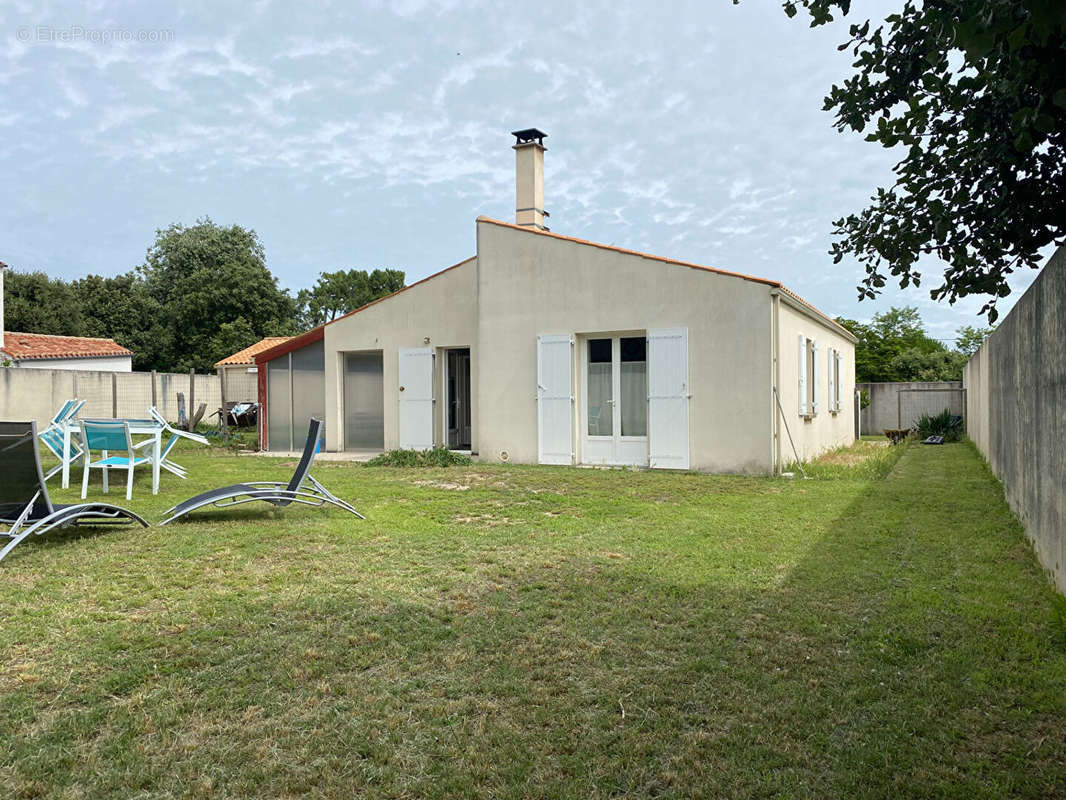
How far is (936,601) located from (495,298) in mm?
9290

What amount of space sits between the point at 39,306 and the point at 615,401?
110 ft

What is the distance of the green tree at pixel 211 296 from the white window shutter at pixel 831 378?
1211 inches

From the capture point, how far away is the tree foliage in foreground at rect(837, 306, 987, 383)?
27.4 m

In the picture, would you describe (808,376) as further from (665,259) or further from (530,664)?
(530,664)

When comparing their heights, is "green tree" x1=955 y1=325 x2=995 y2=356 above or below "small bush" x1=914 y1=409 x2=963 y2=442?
above

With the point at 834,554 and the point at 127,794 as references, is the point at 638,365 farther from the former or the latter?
the point at 127,794

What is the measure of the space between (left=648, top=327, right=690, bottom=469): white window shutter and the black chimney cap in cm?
444

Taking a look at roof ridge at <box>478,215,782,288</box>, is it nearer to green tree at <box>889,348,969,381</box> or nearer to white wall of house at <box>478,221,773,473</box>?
white wall of house at <box>478,221,773,473</box>

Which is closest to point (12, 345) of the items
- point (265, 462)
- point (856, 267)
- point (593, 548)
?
point (265, 462)

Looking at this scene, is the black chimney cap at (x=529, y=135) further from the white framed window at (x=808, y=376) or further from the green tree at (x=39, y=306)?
the green tree at (x=39, y=306)

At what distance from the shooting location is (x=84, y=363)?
96.8 feet

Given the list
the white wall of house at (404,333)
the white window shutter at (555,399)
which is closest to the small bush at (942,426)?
the white window shutter at (555,399)

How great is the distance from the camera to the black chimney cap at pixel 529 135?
43.2 feet

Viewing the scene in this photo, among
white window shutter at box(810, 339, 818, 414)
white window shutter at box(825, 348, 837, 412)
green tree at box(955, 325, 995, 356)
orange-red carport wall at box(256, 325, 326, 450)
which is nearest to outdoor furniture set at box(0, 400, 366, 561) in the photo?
orange-red carport wall at box(256, 325, 326, 450)
